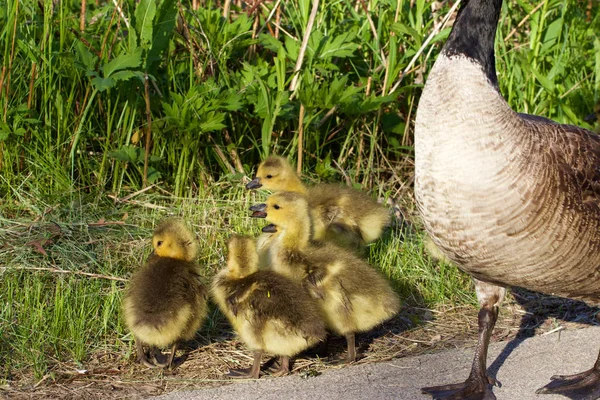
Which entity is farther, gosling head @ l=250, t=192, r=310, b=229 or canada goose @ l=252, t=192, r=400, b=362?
gosling head @ l=250, t=192, r=310, b=229

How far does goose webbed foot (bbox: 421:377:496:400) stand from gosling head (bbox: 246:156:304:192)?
6.19 ft

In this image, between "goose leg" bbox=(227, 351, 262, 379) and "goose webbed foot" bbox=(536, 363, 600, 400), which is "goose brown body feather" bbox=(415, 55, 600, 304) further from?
"goose leg" bbox=(227, 351, 262, 379)

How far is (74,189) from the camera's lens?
243 inches

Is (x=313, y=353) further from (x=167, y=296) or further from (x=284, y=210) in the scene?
(x=167, y=296)

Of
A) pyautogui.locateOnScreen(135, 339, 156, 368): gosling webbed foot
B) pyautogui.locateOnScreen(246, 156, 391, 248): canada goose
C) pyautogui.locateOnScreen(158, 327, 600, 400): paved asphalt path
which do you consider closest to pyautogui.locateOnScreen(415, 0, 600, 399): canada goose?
pyautogui.locateOnScreen(158, 327, 600, 400): paved asphalt path

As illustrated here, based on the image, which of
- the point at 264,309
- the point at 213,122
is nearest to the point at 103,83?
the point at 213,122

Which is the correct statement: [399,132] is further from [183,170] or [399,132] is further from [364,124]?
[183,170]

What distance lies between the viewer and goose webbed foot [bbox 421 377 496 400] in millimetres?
4500

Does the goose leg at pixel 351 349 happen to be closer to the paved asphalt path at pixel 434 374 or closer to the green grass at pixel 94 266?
the paved asphalt path at pixel 434 374

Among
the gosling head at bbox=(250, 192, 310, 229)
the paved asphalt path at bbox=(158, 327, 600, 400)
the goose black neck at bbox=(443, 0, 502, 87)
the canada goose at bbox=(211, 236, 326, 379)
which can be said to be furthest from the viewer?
the gosling head at bbox=(250, 192, 310, 229)

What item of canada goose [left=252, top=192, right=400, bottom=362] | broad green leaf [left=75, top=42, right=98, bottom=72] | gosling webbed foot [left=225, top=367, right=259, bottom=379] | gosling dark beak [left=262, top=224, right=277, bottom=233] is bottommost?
gosling webbed foot [left=225, top=367, right=259, bottom=379]

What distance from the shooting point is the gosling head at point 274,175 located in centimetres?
587

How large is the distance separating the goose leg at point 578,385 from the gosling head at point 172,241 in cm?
212

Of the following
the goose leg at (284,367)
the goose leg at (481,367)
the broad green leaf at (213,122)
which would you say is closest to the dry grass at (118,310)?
the goose leg at (284,367)
